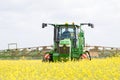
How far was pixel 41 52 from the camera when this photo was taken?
169 feet

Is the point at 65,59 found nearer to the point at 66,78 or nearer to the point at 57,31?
the point at 57,31

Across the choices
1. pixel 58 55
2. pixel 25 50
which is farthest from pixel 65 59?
pixel 25 50

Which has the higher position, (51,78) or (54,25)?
(54,25)

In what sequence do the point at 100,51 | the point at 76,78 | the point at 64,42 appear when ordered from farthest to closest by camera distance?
the point at 100,51, the point at 64,42, the point at 76,78

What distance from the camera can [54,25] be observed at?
26.3 meters

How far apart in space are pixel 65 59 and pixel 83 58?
98cm

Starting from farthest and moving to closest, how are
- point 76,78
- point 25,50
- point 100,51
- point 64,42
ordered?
point 25,50, point 100,51, point 64,42, point 76,78

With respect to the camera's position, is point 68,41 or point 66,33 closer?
point 68,41

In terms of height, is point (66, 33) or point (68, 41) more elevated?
point (66, 33)

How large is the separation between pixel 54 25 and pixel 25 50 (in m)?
27.9

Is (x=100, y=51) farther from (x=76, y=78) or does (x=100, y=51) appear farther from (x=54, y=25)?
(x=76, y=78)

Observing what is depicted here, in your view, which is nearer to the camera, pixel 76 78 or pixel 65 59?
pixel 76 78

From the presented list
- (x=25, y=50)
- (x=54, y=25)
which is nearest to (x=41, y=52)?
(x=25, y=50)

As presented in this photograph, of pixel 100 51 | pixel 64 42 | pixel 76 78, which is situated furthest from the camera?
pixel 100 51
